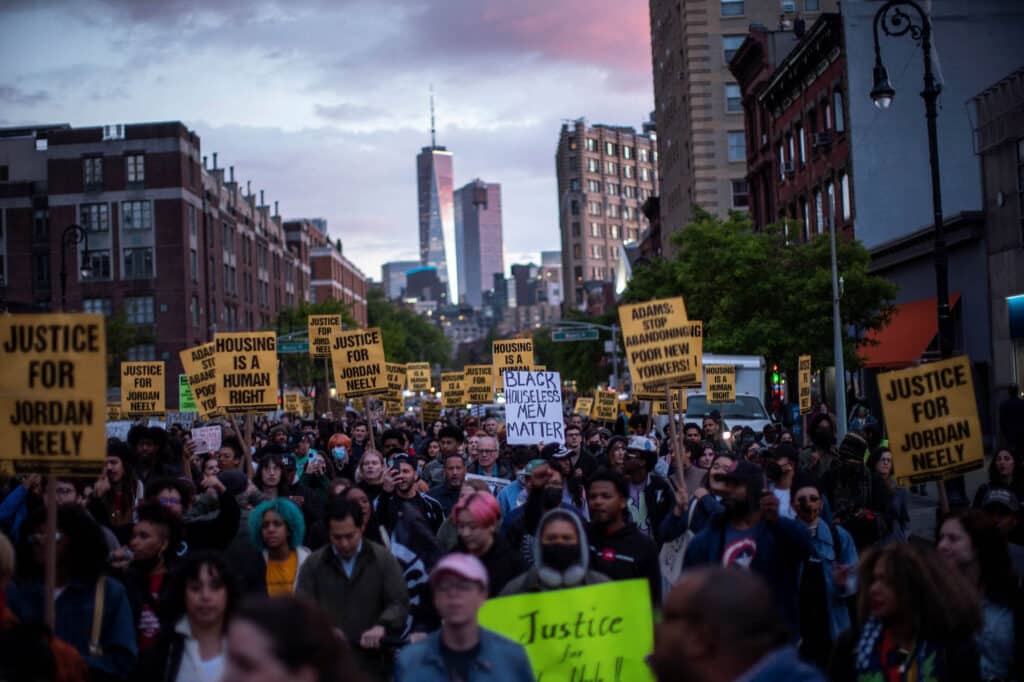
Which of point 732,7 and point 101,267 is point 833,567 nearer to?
point 732,7

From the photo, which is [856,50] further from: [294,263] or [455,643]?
[294,263]

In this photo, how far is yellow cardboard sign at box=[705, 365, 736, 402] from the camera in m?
19.6

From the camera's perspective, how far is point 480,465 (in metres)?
12.6

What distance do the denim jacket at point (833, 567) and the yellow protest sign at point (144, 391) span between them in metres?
13.6

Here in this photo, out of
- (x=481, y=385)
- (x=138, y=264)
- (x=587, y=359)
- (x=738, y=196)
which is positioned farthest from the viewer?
(x=587, y=359)

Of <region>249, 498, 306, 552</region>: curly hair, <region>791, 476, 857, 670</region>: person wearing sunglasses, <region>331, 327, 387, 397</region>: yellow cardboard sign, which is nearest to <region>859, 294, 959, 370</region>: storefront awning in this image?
<region>331, 327, 387, 397</region>: yellow cardboard sign

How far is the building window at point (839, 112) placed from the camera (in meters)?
40.8

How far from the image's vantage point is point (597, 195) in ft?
504

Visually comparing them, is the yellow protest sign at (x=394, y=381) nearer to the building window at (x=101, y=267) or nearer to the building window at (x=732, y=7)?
the building window at (x=732, y=7)

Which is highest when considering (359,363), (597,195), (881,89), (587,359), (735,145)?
(597,195)

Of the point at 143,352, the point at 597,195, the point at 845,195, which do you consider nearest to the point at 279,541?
the point at 845,195

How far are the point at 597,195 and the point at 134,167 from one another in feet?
290

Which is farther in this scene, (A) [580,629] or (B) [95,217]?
(B) [95,217]

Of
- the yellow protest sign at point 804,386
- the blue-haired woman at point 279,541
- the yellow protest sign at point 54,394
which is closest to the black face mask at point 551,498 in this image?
the blue-haired woman at point 279,541
